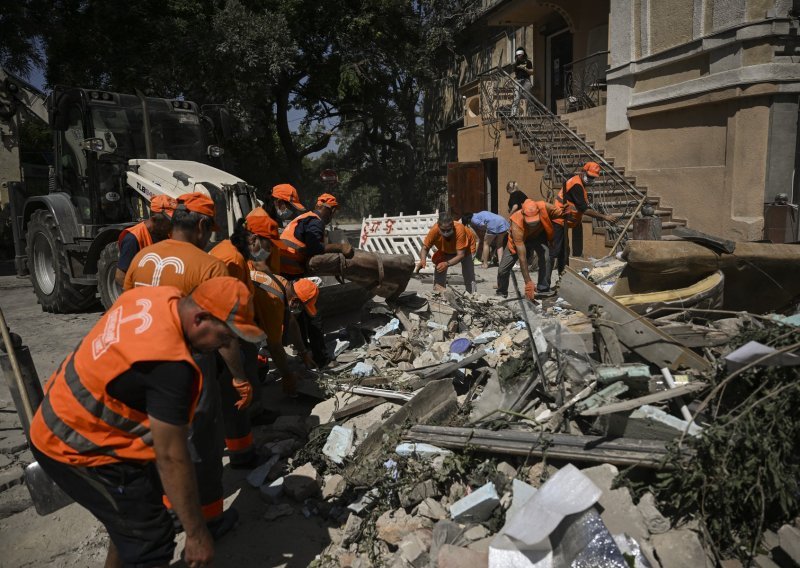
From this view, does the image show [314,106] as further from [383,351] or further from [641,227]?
[383,351]

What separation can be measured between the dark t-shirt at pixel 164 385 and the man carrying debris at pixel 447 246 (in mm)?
5418

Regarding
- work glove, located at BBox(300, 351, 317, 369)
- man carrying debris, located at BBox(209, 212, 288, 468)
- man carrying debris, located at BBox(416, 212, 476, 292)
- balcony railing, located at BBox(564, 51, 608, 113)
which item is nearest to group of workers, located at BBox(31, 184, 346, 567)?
man carrying debris, located at BBox(209, 212, 288, 468)

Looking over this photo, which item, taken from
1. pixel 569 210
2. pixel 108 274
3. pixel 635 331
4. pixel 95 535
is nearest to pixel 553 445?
pixel 635 331

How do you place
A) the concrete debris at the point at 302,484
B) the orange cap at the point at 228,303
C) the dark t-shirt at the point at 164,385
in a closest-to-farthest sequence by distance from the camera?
the dark t-shirt at the point at 164,385
the orange cap at the point at 228,303
the concrete debris at the point at 302,484

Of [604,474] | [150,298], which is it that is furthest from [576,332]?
[150,298]

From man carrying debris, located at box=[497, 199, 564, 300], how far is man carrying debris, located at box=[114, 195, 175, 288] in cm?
438

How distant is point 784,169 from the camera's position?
8227mm

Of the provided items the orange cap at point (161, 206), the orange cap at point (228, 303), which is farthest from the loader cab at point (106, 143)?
the orange cap at point (228, 303)

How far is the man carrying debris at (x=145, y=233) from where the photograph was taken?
4.46 m

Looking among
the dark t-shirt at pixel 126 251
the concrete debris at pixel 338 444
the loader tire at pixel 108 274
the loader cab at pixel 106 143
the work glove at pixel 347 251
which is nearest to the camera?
the concrete debris at pixel 338 444

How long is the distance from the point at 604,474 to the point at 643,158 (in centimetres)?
929

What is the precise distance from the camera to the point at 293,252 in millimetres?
5145

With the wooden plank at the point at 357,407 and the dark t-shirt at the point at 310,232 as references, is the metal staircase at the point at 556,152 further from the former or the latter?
the wooden plank at the point at 357,407

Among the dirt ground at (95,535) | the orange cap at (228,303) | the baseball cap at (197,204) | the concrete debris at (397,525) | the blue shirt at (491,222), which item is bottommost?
the dirt ground at (95,535)
